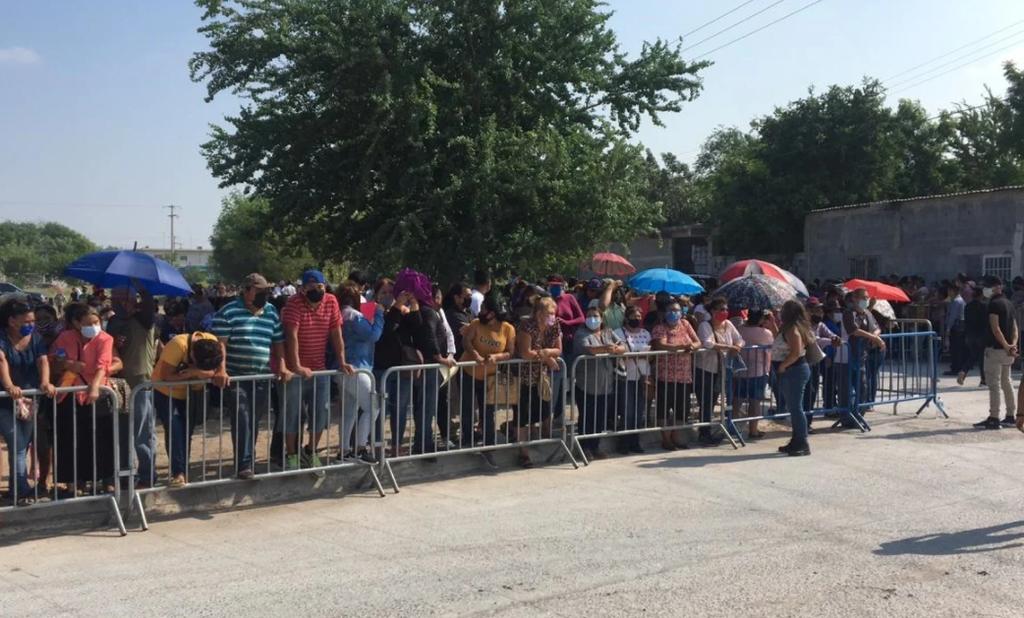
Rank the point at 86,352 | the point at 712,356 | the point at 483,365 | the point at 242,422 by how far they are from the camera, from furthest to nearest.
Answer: the point at 712,356 → the point at 483,365 → the point at 242,422 → the point at 86,352

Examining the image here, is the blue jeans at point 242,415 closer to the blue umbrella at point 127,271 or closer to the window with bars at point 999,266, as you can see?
the blue umbrella at point 127,271

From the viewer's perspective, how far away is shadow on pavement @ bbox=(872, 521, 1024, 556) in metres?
6.59

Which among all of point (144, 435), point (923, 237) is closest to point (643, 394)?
point (144, 435)

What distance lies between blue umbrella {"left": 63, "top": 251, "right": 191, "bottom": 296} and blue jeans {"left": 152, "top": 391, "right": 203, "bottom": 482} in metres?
2.45

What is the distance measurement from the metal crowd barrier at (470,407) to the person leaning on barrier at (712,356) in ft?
6.21

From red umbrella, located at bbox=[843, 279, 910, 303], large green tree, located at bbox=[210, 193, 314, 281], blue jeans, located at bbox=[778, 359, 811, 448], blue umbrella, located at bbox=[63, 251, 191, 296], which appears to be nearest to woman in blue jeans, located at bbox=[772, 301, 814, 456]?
blue jeans, located at bbox=[778, 359, 811, 448]

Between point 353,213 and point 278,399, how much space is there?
26.0 ft

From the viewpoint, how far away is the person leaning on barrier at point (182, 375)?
25.1 feet

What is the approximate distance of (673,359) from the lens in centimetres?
1052

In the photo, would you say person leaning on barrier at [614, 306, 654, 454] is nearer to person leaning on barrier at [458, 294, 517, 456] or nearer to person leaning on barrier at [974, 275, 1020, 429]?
person leaning on barrier at [458, 294, 517, 456]

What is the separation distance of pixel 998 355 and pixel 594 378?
549 cm

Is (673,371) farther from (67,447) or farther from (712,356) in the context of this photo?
(67,447)

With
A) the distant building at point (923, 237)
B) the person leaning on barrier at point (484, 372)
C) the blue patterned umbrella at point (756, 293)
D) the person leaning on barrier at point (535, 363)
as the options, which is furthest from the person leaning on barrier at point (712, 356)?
the distant building at point (923, 237)

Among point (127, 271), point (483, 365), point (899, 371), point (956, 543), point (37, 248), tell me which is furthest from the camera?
point (37, 248)
